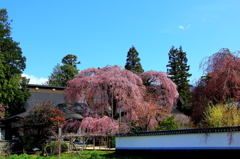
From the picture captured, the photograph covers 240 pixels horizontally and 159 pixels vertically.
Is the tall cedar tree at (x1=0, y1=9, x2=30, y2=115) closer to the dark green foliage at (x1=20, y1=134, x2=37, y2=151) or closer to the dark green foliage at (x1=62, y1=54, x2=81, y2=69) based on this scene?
the dark green foliage at (x1=20, y1=134, x2=37, y2=151)

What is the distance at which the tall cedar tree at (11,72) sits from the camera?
21.9m

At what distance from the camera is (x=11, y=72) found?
23500 millimetres

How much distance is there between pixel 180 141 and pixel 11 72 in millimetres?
17063

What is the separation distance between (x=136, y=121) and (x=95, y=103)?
3743 mm

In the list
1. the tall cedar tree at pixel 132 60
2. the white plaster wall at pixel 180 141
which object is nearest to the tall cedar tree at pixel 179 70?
the tall cedar tree at pixel 132 60

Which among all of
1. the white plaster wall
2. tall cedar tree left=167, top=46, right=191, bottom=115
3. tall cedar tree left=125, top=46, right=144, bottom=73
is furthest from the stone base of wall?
tall cedar tree left=125, top=46, right=144, bottom=73

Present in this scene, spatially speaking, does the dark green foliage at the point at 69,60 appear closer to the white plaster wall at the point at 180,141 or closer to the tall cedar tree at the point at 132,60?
the tall cedar tree at the point at 132,60

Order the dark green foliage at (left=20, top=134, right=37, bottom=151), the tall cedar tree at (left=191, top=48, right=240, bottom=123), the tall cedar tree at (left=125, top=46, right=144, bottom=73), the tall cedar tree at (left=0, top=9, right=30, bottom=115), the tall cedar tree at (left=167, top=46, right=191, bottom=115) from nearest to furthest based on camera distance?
1. the tall cedar tree at (left=191, top=48, right=240, bottom=123)
2. the dark green foliage at (left=20, top=134, right=37, bottom=151)
3. the tall cedar tree at (left=0, top=9, right=30, bottom=115)
4. the tall cedar tree at (left=167, top=46, right=191, bottom=115)
5. the tall cedar tree at (left=125, top=46, right=144, bottom=73)

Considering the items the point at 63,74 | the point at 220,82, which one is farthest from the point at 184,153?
the point at 63,74

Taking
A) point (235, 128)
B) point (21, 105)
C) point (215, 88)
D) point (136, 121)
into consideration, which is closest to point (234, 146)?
point (235, 128)

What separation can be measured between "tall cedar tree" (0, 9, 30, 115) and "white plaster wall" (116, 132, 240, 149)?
11487 mm

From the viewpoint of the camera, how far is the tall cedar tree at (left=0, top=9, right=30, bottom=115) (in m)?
21.9

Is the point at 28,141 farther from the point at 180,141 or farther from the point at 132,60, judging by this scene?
the point at 132,60

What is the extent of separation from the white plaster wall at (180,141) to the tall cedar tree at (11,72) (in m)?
11.5
